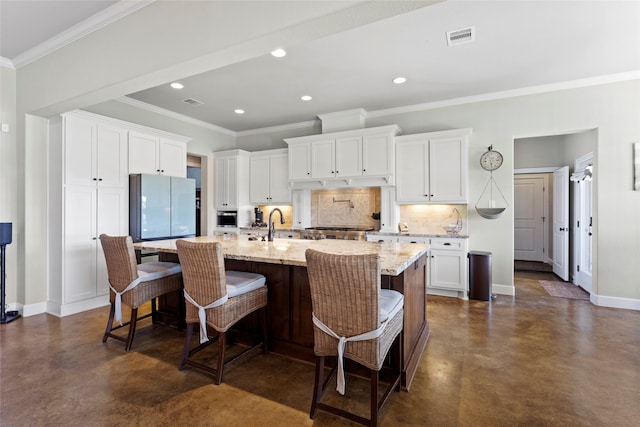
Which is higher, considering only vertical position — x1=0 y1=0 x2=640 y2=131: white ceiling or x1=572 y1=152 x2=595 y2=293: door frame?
x1=0 y1=0 x2=640 y2=131: white ceiling

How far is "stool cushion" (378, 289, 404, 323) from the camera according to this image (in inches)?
69.0

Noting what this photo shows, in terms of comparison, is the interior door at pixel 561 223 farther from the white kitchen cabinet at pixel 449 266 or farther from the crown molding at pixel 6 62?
the crown molding at pixel 6 62

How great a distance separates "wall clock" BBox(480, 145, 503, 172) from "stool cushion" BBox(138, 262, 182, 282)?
416 centimetres

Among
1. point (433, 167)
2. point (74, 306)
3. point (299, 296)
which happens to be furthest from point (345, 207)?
point (74, 306)

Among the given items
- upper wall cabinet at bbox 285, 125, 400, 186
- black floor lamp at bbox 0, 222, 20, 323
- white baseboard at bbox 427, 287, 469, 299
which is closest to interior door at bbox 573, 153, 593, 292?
white baseboard at bbox 427, 287, 469, 299

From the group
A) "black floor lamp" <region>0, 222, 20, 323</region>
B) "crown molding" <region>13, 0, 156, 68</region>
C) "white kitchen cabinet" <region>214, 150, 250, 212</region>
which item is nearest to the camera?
"crown molding" <region>13, 0, 156, 68</region>

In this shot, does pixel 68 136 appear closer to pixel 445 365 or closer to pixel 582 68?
pixel 445 365

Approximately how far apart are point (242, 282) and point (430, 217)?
345 cm

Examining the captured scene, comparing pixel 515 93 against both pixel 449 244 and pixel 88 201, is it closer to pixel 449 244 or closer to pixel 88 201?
pixel 449 244

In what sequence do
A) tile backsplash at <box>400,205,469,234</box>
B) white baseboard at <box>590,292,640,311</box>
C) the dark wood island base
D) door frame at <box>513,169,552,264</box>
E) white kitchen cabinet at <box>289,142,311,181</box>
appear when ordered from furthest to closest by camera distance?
door frame at <box>513,169,552,264</box> < white kitchen cabinet at <box>289,142,311,181</box> < tile backsplash at <box>400,205,469,234</box> < white baseboard at <box>590,292,640,311</box> < the dark wood island base

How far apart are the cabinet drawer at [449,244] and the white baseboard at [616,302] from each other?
5.46 ft

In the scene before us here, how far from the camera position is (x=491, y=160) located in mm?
4426

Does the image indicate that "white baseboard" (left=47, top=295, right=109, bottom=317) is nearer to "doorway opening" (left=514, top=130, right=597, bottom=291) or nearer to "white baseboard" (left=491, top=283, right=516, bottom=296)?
"white baseboard" (left=491, top=283, right=516, bottom=296)

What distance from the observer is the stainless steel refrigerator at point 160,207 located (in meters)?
4.07
